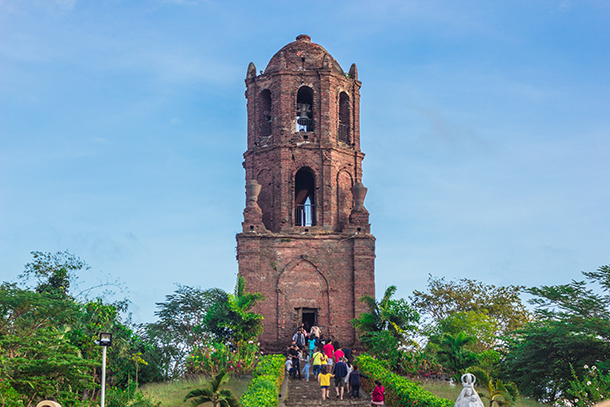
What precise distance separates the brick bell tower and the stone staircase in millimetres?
6395

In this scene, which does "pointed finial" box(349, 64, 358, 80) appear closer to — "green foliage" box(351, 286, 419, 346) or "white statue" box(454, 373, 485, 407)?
"green foliage" box(351, 286, 419, 346)

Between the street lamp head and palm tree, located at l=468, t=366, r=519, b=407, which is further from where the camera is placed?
palm tree, located at l=468, t=366, r=519, b=407

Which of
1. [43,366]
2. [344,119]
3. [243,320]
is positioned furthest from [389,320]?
[43,366]

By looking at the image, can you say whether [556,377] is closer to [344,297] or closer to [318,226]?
[344,297]

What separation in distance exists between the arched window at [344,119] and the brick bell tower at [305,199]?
0.15ft

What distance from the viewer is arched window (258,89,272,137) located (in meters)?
30.8

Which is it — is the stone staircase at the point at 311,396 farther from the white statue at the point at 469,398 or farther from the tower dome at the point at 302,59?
the tower dome at the point at 302,59

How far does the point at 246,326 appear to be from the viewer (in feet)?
81.0

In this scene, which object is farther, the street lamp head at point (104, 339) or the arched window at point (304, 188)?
the arched window at point (304, 188)

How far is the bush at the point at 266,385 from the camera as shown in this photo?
15349 millimetres

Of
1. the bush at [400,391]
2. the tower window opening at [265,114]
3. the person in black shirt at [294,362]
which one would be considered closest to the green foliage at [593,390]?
the bush at [400,391]

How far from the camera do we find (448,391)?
20.4 meters

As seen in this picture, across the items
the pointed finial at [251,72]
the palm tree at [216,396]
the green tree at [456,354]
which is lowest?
the palm tree at [216,396]

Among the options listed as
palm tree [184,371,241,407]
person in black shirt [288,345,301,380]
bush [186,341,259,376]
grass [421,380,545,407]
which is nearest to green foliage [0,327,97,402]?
palm tree [184,371,241,407]
